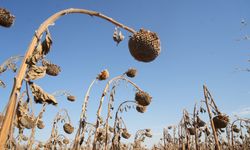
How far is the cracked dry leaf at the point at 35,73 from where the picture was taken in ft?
5.00

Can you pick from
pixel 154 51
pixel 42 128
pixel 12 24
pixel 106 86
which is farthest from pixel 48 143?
pixel 154 51

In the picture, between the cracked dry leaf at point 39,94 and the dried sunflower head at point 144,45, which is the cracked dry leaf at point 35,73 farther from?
the dried sunflower head at point 144,45

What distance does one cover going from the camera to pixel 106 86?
6270mm

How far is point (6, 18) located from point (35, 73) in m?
2.24

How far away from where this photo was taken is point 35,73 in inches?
61.4

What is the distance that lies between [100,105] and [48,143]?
3.85m

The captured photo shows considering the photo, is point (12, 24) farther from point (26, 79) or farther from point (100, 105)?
point (100, 105)

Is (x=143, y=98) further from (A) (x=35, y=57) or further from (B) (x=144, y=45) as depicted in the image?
(A) (x=35, y=57)

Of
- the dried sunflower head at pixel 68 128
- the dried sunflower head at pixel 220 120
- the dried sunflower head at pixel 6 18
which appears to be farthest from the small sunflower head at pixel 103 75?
the dried sunflower head at pixel 6 18

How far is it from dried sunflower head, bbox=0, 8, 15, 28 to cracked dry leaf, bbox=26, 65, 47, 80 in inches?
84.8

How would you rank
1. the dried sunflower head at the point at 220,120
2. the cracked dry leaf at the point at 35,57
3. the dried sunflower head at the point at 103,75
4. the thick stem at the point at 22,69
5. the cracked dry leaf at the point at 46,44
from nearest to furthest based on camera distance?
the thick stem at the point at 22,69
the cracked dry leaf at the point at 35,57
the cracked dry leaf at the point at 46,44
the dried sunflower head at the point at 220,120
the dried sunflower head at the point at 103,75

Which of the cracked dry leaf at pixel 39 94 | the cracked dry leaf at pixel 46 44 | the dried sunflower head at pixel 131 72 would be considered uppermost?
the dried sunflower head at pixel 131 72

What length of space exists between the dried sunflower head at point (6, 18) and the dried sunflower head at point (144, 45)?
2.01 meters

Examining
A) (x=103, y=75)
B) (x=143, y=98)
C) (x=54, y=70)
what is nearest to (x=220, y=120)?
(x=143, y=98)
